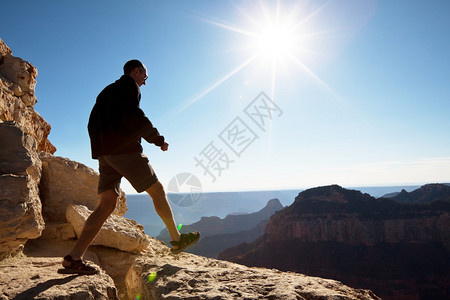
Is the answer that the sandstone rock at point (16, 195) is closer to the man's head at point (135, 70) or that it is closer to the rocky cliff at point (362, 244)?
the man's head at point (135, 70)

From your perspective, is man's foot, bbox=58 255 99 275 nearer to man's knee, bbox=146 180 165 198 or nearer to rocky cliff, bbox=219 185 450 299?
man's knee, bbox=146 180 165 198

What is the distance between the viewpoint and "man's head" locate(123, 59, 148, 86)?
263cm

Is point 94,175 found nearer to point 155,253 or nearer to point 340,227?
point 155,253

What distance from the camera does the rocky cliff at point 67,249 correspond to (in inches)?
80.2

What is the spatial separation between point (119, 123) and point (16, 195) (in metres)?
1.24

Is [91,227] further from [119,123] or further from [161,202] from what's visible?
[119,123]

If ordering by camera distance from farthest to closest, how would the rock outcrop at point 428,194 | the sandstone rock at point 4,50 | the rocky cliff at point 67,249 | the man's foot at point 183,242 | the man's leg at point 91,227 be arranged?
the rock outcrop at point 428,194
the sandstone rock at point 4,50
the man's foot at point 183,242
the man's leg at point 91,227
the rocky cliff at point 67,249

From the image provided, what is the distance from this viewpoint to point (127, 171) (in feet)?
7.43

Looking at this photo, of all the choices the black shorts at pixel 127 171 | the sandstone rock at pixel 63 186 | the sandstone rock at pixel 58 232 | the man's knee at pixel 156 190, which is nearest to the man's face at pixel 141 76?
the black shorts at pixel 127 171

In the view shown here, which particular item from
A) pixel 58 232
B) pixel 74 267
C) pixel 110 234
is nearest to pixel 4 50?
pixel 58 232

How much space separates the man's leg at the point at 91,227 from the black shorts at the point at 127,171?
12 cm

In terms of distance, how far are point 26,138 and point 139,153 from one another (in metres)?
1.59

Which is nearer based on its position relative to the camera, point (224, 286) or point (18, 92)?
point (224, 286)

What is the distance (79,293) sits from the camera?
1834 mm
